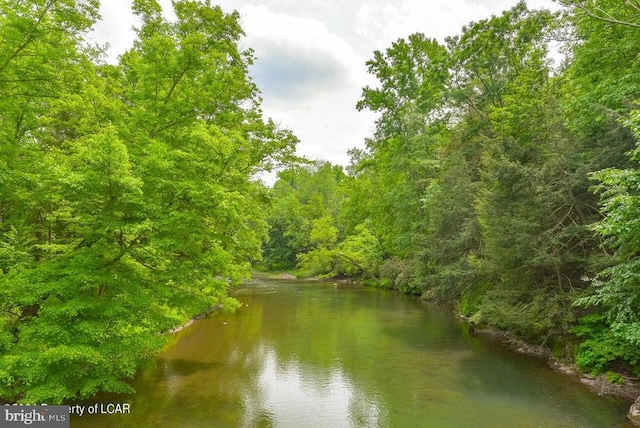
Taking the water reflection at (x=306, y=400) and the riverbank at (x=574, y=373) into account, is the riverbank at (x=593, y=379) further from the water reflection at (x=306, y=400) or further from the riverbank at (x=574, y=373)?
the water reflection at (x=306, y=400)

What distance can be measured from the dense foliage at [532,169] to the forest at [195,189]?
0.28 ft

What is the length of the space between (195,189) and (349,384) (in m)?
7.14

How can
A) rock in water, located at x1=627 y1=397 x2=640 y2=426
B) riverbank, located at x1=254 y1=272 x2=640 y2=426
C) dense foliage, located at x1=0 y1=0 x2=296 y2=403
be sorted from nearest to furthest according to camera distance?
dense foliage, located at x1=0 y1=0 x2=296 y2=403 → rock in water, located at x1=627 y1=397 x2=640 y2=426 → riverbank, located at x1=254 y1=272 x2=640 y2=426

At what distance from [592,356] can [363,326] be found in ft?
33.1

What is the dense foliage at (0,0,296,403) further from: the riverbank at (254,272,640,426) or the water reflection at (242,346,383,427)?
the riverbank at (254,272,640,426)

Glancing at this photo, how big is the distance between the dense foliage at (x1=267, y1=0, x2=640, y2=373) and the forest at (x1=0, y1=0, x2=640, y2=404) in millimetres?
84

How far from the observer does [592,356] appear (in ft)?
36.2

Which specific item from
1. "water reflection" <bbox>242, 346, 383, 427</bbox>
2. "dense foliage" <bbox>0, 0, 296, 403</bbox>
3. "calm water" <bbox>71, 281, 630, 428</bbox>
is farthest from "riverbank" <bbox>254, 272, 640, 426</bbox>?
"dense foliage" <bbox>0, 0, 296, 403</bbox>

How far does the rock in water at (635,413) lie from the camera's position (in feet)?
27.9

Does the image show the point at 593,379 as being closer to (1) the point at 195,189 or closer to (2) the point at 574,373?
(2) the point at 574,373

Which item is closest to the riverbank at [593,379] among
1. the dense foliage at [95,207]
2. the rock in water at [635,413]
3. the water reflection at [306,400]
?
the rock in water at [635,413]

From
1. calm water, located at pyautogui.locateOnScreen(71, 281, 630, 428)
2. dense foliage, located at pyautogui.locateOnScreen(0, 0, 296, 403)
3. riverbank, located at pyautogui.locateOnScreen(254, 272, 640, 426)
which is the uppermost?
dense foliage, located at pyautogui.locateOnScreen(0, 0, 296, 403)

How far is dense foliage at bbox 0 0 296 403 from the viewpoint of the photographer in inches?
310

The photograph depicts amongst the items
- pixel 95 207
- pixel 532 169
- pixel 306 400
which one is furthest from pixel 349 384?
pixel 532 169
